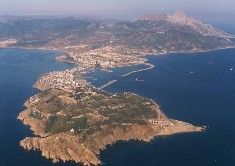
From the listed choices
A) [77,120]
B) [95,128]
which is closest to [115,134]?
[95,128]

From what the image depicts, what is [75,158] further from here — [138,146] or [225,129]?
[225,129]

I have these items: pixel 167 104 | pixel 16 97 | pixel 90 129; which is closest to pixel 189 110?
pixel 167 104

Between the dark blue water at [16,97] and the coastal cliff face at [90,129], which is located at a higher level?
the coastal cliff face at [90,129]

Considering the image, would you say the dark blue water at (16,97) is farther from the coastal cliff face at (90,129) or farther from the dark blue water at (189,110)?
the dark blue water at (189,110)

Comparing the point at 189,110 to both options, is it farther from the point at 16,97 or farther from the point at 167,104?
the point at 16,97

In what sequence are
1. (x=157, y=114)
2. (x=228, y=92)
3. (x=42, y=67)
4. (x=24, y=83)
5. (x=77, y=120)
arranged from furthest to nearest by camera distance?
(x=42, y=67), (x=24, y=83), (x=228, y=92), (x=157, y=114), (x=77, y=120)

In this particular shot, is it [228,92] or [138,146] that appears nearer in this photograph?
[138,146]

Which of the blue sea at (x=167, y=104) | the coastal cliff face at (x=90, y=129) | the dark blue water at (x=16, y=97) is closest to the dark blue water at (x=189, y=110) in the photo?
the blue sea at (x=167, y=104)
